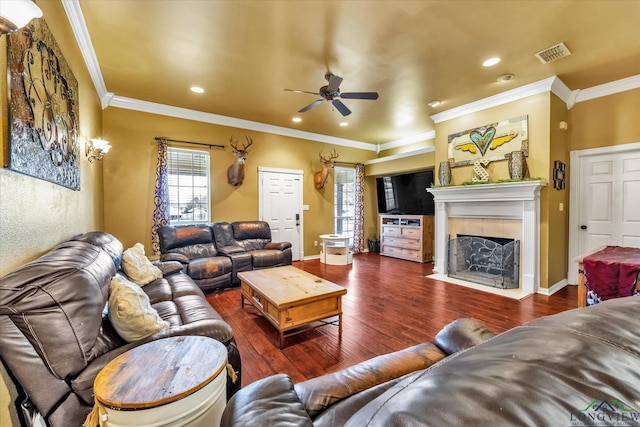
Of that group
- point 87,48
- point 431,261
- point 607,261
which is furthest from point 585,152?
point 87,48

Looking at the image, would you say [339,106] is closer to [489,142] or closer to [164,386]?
[489,142]

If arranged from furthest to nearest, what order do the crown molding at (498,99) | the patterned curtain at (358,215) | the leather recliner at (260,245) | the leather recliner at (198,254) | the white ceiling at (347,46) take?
the patterned curtain at (358,215) < the leather recliner at (260,245) < the leather recliner at (198,254) < the crown molding at (498,99) < the white ceiling at (347,46)

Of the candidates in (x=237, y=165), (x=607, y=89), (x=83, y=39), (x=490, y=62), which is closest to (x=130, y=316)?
(x=83, y=39)

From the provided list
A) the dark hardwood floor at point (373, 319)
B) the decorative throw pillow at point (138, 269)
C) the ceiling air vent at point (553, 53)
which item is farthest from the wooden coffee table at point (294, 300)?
the ceiling air vent at point (553, 53)

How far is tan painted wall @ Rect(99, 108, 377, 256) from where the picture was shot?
14.4 ft

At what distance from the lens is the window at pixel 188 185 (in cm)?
489

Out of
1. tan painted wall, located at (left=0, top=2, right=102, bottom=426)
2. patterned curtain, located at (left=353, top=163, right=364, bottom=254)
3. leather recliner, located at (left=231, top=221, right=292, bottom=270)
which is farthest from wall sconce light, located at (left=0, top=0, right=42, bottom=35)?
patterned curtain, located at (left=353, top=163, right=364, bottom=254)

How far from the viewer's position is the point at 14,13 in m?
0.92

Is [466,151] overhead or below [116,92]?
below

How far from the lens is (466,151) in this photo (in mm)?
4562

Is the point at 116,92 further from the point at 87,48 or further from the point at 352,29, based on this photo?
the point at 352,29

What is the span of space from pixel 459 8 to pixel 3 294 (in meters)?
3.55

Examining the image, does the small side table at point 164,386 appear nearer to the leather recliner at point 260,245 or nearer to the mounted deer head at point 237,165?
the leather recliner at point 260,245

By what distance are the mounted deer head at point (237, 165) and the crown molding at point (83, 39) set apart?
2.12m
